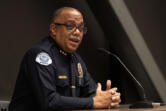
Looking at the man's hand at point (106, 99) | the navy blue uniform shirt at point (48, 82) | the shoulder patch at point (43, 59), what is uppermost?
the shoulder patch at point (43, 59)

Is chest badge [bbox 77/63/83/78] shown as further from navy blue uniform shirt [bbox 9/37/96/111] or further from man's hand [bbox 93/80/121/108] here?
man's hand [bbox 93/80/121/108]

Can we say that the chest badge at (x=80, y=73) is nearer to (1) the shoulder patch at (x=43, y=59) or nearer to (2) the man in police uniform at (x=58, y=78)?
(2) the man in police uniform at (x=58, y=78)

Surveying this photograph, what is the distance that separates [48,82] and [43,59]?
0.48 feet

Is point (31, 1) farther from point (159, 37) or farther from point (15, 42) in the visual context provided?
point (159, 37)

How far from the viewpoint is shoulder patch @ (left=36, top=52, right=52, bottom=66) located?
1.73 metres

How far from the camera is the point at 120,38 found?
284 centimetres

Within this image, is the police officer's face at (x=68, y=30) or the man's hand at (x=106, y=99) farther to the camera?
the police officer's face at (x=68, y=30)

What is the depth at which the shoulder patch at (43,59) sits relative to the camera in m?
1.73

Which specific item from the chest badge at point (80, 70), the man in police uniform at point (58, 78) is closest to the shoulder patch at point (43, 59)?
the man in police uniform at point (58, 78)

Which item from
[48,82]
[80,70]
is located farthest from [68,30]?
[48,82]

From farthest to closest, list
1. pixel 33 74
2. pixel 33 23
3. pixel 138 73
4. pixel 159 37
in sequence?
pixel 159 37, pixel 138 73, pixel 33 23, pixel 33 74

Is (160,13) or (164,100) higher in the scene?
(160,13)

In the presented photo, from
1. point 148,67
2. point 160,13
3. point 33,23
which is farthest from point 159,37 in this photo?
point 33,23

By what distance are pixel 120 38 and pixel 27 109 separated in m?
1.33
